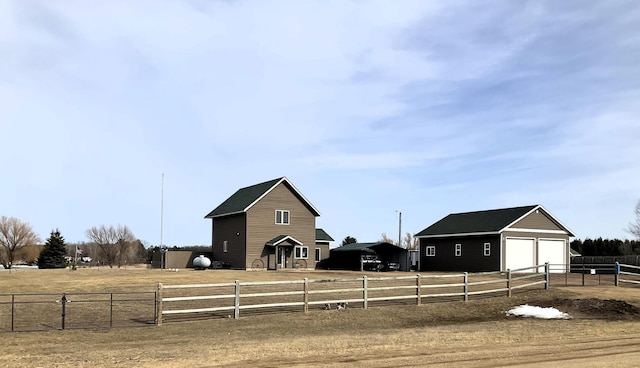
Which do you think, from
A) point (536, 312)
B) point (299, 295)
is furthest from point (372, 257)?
point (536, 312)

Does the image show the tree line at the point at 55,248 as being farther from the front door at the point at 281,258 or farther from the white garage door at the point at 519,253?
the white garage door at the point at 519,253

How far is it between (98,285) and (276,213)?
916 inches

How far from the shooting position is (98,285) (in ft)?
108

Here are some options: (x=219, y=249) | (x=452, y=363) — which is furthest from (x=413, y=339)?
(x=219, y=249)

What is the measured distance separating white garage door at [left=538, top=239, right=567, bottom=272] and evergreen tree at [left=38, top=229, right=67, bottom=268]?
5640 centimetres

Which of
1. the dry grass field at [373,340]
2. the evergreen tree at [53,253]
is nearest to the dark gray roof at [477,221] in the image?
the dry grass field at [373,340]

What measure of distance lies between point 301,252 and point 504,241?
1855cm

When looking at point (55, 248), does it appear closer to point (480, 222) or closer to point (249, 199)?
point (249, 199)

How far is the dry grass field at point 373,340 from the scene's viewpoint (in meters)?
13.5

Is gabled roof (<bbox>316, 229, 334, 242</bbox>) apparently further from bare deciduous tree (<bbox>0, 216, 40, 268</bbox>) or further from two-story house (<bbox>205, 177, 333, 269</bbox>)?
bare deciduous tree (<bbox>0, 216, 40, 268</bbox>)

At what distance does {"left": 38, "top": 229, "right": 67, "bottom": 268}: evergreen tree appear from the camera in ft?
238

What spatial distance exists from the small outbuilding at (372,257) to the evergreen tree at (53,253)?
35.6 meters

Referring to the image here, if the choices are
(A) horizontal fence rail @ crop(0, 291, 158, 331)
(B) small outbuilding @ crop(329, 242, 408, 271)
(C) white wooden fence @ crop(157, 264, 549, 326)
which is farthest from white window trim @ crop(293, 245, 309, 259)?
(A) horizontal fence rail @ crop(0, 291, 158, 331)

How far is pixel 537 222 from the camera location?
171 feet
